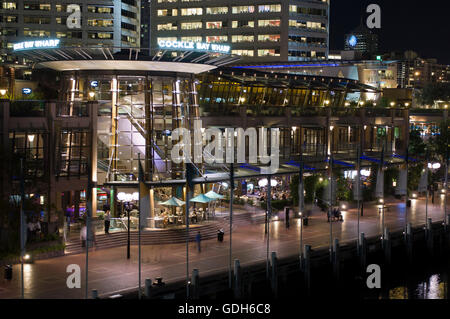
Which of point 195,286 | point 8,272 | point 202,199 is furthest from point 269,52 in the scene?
point 195,286

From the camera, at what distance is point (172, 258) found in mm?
46250

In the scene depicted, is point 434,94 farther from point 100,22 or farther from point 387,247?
point 387,247

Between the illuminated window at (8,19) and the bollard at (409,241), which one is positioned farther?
the illuminated window at (8,19)

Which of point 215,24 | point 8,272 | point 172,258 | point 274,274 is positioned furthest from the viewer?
point 215,24

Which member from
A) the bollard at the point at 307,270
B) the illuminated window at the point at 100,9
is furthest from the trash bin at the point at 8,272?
the illuminated window at the point at 100,9

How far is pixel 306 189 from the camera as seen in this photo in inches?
2721

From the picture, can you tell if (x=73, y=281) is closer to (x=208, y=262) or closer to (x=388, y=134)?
(x=208, y=262)

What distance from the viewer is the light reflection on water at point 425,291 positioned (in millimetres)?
48344

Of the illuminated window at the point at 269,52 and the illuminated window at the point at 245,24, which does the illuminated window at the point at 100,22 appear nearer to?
the illuminated window at the point at 245,24

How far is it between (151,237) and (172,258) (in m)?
6.55

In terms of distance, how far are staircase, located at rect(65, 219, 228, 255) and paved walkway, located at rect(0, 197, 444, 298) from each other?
0.94m

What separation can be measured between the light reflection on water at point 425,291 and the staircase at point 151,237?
14071 mm

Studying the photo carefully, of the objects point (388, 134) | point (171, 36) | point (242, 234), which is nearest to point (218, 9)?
point (171, 36)

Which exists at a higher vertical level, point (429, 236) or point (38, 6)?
point (38, 6)
